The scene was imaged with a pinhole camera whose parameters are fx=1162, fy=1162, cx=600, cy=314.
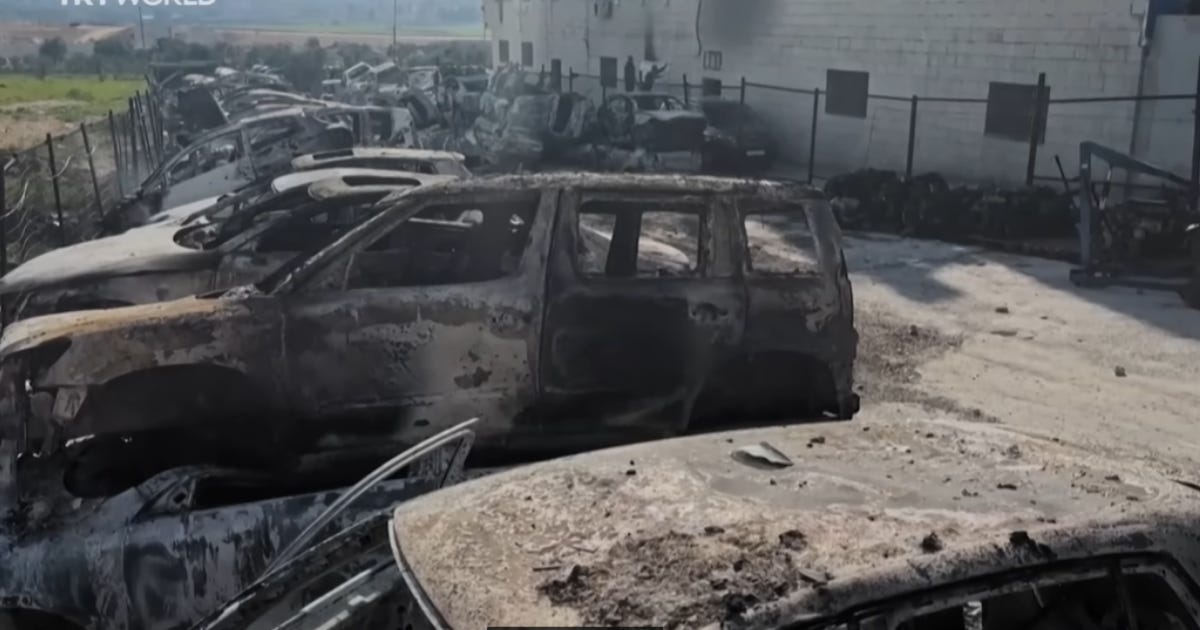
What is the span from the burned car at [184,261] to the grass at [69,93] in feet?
102

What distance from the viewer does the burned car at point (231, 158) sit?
1341 cm

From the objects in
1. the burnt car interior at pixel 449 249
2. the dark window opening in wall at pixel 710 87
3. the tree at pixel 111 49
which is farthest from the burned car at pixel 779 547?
the tree at pixel 111 49

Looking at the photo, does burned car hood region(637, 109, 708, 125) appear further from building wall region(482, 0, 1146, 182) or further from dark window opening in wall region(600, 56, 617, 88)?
dark window opening in wall region(600, 56, 617, 88)

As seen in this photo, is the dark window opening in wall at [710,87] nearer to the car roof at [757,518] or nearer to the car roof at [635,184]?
the car roof at [635,184]

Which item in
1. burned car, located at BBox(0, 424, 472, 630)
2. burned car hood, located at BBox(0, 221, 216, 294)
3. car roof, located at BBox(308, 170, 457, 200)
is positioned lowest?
burned car, located at BBox(0, 424, 472, 630)

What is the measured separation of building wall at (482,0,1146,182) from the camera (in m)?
18.8

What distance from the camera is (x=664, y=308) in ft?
20.4

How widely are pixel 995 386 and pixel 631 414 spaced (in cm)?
434

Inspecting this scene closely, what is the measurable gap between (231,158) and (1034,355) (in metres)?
9.44

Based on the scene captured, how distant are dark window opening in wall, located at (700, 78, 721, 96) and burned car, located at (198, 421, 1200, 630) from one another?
25633mm

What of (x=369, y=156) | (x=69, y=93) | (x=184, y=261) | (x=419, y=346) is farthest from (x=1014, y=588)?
(x=69, y=93)

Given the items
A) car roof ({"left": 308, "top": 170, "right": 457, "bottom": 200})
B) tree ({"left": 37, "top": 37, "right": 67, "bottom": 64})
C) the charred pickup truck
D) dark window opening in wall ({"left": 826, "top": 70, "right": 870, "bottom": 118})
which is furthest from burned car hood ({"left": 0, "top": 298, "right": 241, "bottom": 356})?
tree ({"left": 37, "top": 37, "right": 67, "bottom": 64})

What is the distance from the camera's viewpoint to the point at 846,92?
81.7 ft

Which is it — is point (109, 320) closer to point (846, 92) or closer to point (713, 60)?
point (846, 92)
